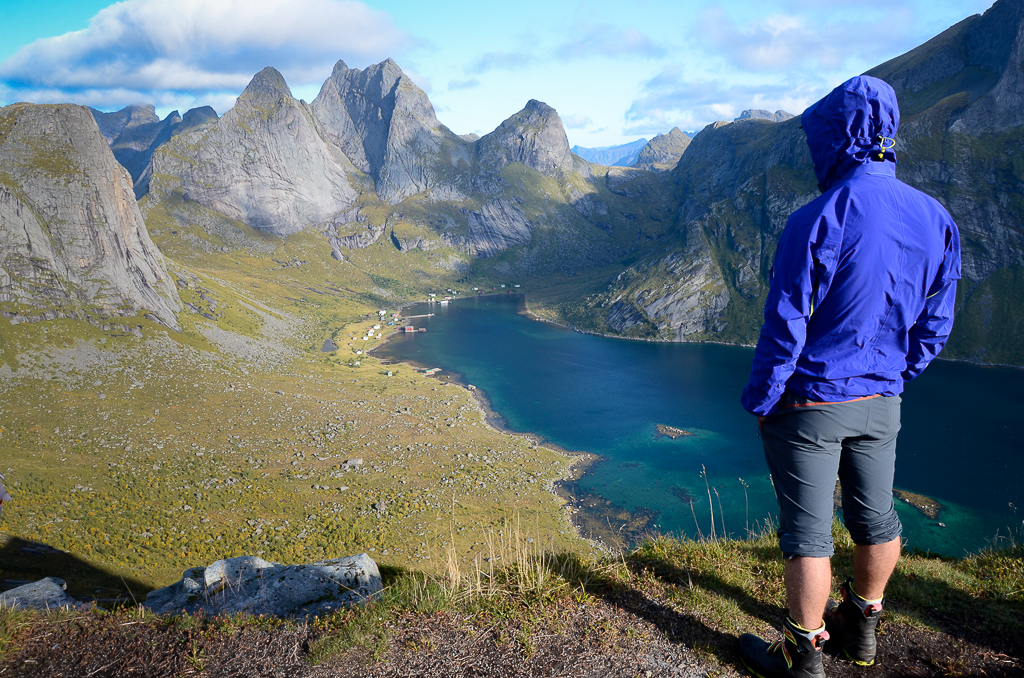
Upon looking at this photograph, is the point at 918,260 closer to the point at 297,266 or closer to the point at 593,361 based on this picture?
the point at 593,361

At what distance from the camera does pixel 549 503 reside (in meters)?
39.6

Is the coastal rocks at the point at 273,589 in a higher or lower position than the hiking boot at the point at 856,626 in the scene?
lower

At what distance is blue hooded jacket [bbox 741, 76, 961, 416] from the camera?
10.3 ft

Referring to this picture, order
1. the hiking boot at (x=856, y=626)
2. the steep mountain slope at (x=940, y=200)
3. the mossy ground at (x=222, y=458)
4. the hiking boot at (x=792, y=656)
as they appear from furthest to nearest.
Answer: the steep mountain slope at (x=940, y=200), the mossy ground at (x=222, y=458), the hiking boot at (x=856, y=626), the hiking boot at (x=792, y=656)

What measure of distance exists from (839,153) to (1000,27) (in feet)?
606

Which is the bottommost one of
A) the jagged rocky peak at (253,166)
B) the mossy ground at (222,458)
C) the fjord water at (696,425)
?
the fjord water at (696,425)

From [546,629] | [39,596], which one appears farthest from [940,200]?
[39,596]

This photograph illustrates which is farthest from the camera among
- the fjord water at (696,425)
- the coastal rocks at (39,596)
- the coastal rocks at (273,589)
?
the fjord water at (696,425)

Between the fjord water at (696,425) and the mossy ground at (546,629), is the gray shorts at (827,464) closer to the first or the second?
the mossy ground at (546,629)

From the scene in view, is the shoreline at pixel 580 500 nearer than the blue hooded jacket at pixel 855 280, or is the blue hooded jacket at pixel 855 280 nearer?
the blue hooded jacket at pixel 855 280

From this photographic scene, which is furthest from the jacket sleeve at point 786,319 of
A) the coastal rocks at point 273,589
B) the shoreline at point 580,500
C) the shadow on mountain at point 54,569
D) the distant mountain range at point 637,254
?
the distant mountain range at point 637,254

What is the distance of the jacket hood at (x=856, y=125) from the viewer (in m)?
3.42

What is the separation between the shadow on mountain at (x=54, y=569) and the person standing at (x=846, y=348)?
25476mm

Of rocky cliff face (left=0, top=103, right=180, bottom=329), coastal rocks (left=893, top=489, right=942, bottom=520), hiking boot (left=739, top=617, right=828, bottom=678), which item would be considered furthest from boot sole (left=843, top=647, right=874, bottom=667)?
rocky cliff face (left=0, top=103, right=180, bottom=329)
